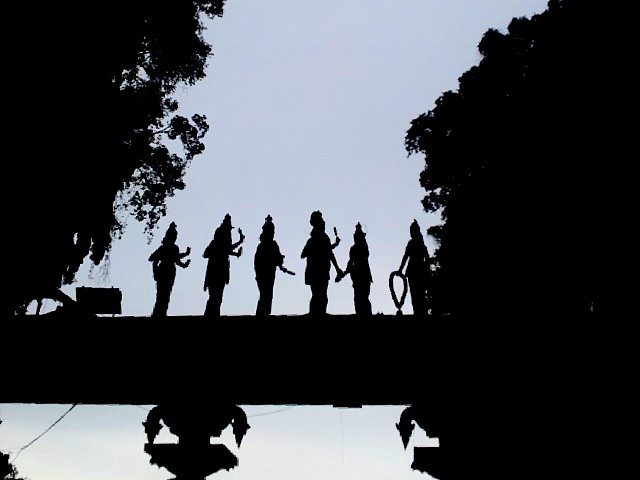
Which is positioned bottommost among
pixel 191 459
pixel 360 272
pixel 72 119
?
pixel 191 459

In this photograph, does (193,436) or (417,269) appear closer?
(193,436)

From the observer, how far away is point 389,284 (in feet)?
26.6

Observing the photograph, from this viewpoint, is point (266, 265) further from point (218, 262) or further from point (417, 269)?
point (417, 269)

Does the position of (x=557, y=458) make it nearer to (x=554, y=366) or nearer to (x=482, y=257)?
(x=554, y=366)

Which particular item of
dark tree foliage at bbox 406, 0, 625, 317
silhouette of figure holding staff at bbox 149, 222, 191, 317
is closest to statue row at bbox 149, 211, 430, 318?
silhouette of figure holding staff at bbox 149, 222, 191, 317

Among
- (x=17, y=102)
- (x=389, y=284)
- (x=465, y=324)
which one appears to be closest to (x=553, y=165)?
(x=389, y=284)

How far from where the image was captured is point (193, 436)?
519 centimetres

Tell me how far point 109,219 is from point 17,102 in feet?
17.3

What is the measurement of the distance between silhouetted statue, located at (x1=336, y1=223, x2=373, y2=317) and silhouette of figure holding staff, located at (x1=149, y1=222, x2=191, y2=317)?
3132 millimetres

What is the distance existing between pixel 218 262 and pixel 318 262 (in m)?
1.84

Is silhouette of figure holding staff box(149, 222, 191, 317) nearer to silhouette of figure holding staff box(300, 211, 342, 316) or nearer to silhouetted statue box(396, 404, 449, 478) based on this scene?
silhouette of figure holding staff box(300, 211, 342, 316)

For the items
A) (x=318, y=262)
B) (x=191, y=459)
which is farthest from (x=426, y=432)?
(x=318, y=262)

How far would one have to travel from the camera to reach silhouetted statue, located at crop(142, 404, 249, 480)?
5051mm

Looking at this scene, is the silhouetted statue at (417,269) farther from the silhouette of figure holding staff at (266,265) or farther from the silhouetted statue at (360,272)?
the silhouette of figure holding staff at (266,265)
